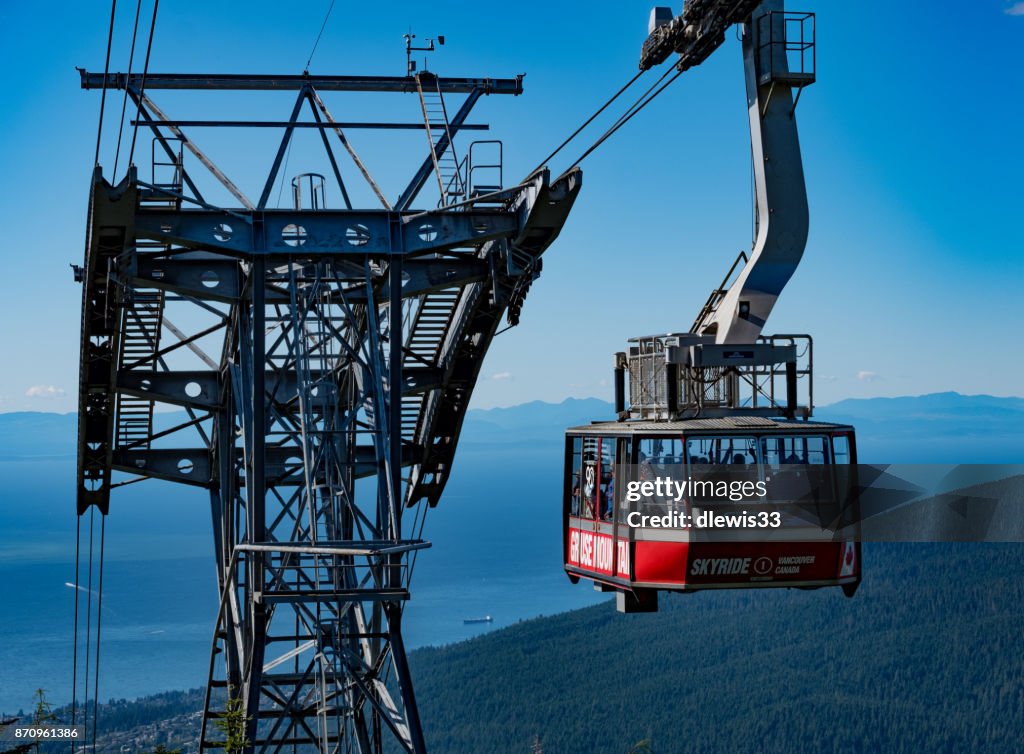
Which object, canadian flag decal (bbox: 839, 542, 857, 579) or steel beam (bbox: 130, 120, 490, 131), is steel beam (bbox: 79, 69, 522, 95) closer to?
steel beam (bbox: 130, 120, 490, 131)

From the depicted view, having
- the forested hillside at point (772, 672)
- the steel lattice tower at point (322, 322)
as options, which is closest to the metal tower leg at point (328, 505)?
the steel lattice tower at point (322, 322)

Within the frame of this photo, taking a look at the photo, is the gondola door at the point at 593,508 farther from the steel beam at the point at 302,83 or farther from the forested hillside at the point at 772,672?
the forested hillside at the point at 772,672

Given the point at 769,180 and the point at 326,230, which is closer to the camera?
the point at 769,180

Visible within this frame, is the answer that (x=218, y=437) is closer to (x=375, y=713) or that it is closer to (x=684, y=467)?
(x=375, y=713)

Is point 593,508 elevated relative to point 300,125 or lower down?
lower down

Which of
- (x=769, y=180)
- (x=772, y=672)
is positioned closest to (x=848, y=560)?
(x=769, y=180)

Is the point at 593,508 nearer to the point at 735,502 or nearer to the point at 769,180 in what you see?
the point at 735,502

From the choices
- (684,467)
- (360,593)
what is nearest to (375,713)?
(360,593)

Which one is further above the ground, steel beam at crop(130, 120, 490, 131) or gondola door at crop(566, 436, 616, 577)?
steel beam at crop(130, 120, 490, 131)

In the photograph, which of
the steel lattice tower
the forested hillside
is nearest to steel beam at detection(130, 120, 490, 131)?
the steel lattice tower
